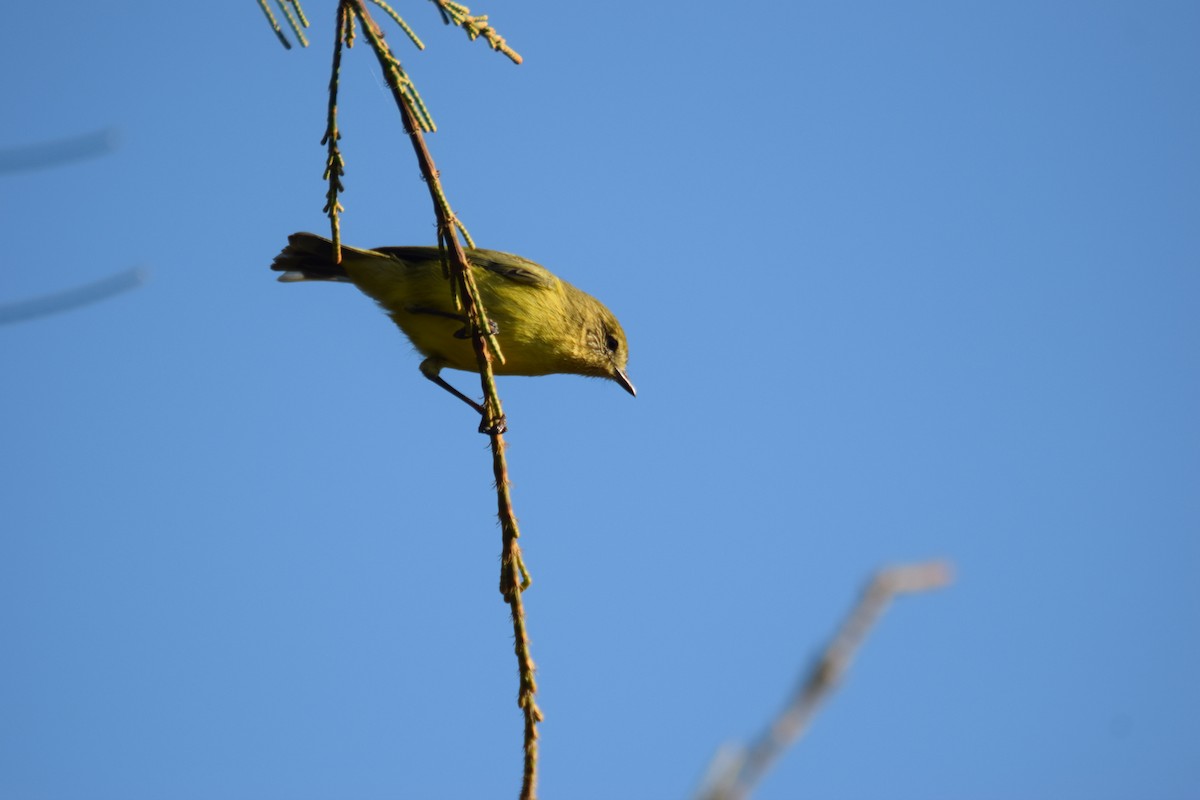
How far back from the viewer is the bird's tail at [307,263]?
6539mm

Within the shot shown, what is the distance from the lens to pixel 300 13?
3.10 m

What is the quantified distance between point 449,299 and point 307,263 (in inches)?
46.2

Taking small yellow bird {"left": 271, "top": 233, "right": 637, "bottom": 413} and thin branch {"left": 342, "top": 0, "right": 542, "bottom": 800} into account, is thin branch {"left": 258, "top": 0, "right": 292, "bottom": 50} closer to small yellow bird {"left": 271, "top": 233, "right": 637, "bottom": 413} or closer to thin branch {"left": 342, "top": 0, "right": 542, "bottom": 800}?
thin branch {"left": 342, "top": 0, "right": 542, "bottom": 800}

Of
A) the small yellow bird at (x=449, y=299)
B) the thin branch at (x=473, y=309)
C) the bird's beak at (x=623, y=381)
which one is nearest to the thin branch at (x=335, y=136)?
the thin branch at (x=473, y=309)

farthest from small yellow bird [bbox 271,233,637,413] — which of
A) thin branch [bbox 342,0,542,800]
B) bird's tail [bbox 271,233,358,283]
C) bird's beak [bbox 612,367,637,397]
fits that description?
thin branch [bbox 342,0,542,800]

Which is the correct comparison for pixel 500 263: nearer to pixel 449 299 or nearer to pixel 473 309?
pixel 449 299

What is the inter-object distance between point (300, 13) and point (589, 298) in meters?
4.17

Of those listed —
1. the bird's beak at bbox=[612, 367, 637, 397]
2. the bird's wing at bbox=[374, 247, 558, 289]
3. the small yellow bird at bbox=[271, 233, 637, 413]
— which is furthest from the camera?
the bird's beak at bbox=[612, 367, 637, 397]

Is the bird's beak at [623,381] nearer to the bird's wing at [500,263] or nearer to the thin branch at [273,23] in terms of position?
the bird's wing at [500,263]

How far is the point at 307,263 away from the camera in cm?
663

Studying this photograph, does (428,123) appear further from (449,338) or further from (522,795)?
(449,338)

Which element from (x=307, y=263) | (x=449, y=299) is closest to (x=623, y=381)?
(x=449, y=299)

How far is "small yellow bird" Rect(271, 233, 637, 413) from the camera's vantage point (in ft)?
20.1

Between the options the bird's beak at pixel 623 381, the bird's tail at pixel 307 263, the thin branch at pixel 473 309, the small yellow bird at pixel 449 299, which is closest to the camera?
the thin branch at pixel 473 309
